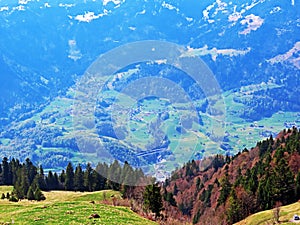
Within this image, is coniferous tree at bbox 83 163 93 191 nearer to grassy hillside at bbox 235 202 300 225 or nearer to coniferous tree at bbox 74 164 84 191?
coniferous tree at bbox 74 164 84 191

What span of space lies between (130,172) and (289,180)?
40.2 metres

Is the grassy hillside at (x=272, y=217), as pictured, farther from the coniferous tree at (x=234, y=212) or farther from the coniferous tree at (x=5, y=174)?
the coniferous tree at (x=5, y=174)

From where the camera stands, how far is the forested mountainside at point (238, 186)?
98.3 meters

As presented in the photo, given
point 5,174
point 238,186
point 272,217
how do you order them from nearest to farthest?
point 272,217 → point 238,186 → point 5,174

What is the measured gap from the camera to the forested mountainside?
323 feet

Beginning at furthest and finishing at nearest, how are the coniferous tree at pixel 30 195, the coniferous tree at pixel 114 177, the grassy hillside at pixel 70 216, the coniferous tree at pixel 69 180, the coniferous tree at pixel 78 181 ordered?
the coniferous tree at pixel 69 180 < the coniferous tree at pixel 78 181 < the coniferous tree at pixel 114 177 < the coniferous tree at pixel 30 195 < the grassy hillside at pixel 70 216

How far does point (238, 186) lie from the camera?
11475cm

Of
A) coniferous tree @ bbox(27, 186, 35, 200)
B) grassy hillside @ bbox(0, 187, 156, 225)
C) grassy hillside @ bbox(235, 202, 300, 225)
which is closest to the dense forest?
coniferous tree @ bbox(27, 186, 35, 200)

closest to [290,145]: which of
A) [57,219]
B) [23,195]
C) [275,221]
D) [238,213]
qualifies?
[238,213]

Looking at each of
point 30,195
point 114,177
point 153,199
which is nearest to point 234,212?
point 153,199

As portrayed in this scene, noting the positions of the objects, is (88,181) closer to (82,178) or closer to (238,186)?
(82,178)

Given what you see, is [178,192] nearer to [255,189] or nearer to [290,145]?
[290,145]

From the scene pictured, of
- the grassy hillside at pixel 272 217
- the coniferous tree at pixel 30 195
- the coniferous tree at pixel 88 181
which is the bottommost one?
the grassy hillside at pixel 272 217

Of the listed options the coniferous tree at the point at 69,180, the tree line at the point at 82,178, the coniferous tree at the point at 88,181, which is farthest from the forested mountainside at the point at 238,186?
the coniferous tree at the point at 69,180
